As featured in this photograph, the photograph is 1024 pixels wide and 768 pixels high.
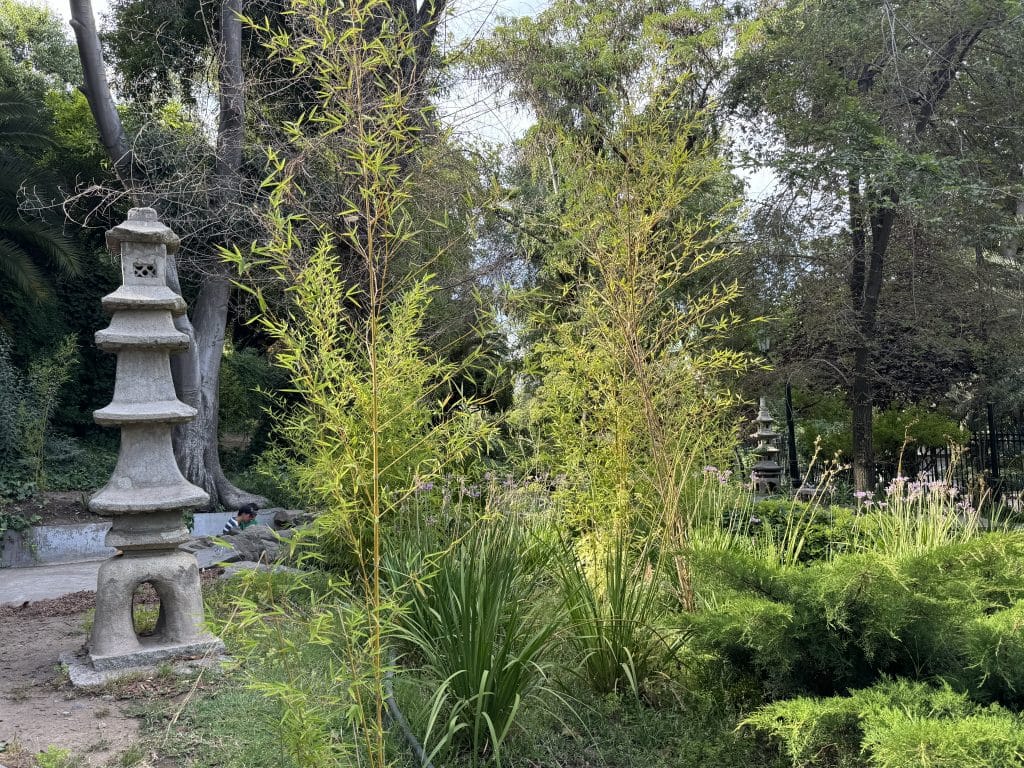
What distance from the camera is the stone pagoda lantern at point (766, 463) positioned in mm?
8648

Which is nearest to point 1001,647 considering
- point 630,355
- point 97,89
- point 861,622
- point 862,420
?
point 861,622

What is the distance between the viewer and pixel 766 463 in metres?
8.88

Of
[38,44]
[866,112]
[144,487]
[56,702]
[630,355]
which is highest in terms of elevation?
[38,44]

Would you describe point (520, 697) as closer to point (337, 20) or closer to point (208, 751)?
point (208, 751)

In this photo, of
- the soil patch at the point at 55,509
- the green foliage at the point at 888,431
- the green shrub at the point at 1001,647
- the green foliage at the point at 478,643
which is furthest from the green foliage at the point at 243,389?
the green shrub at the point at 1001,647

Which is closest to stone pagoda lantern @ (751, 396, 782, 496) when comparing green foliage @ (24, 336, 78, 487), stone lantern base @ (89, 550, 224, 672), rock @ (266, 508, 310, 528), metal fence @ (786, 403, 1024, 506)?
metal fence @ (786, 403, 1024, 506)

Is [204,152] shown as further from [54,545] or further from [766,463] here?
[766,463]

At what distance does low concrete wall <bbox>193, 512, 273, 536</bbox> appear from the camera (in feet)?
29.4

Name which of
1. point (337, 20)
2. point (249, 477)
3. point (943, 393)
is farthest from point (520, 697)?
point (943, 393)

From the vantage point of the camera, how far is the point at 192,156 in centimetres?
804

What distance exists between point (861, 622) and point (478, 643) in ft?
4.17

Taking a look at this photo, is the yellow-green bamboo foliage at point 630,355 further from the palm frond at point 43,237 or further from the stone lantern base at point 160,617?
the palm frond at point 43,237

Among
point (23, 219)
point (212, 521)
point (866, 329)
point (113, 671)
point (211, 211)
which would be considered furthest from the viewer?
point (23, 219)

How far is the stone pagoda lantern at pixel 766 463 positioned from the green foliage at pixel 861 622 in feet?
18.7
